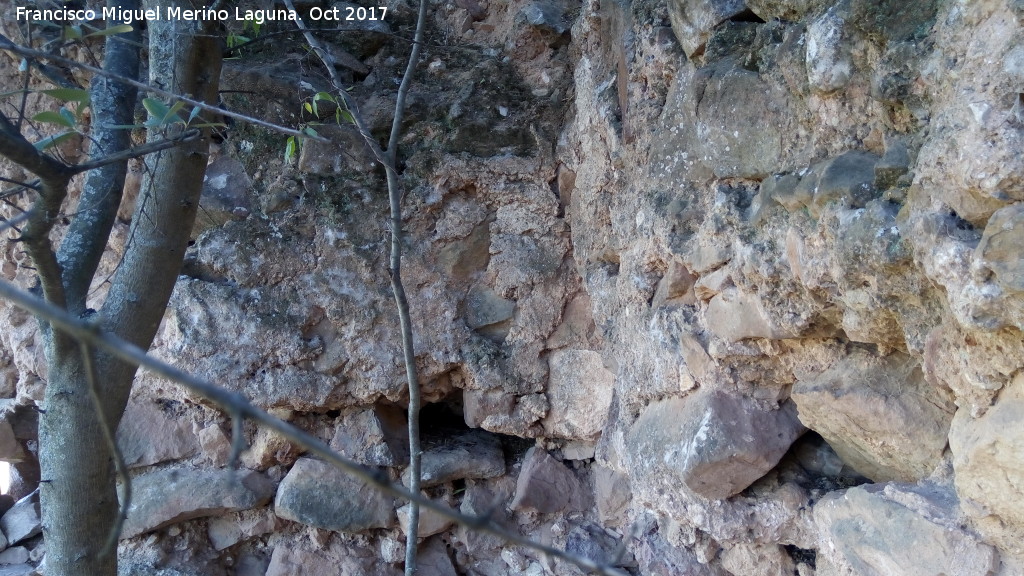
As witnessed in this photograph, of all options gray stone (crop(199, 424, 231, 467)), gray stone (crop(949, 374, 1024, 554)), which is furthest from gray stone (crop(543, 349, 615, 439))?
gray stone (crop(949, 374, 1024, 554))

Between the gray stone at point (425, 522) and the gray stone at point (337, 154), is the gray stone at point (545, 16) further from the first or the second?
the gray stone at point (425, 522)

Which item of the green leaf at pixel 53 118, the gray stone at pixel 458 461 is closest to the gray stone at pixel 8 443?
the gray stone at pixel 458 461

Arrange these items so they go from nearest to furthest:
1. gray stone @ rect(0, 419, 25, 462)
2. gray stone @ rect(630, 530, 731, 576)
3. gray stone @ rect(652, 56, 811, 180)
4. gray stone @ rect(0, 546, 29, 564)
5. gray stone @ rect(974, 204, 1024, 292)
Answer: gray stone @ rect(974, 204, 1024, 292), gray stone @ rect(652, 56, 811, 180), gray stone @ rect(630, 530, 731, 576), gray stone @ rect(0, 546, 29, 564), gray stone @ rect(0, 419, 25, 462)

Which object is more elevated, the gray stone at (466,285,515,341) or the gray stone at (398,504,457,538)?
the gray stone at (466,285,515,341)

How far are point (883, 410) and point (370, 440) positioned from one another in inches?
61.3

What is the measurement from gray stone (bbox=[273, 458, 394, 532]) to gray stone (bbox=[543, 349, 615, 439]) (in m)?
0.59

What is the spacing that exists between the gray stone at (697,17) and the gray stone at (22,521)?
8.73ft

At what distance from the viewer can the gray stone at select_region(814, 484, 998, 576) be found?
3.70 ft

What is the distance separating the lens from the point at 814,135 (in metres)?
1.29

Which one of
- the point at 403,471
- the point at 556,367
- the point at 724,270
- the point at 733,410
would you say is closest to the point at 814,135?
the point at 724,270

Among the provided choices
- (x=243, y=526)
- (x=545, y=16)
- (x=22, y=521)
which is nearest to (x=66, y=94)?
(x=545, y=16)

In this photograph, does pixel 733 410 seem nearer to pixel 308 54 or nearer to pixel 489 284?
pixel 489 284

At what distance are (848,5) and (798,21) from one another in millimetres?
174

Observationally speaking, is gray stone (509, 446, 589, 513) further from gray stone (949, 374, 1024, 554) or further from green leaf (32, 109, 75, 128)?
green leaf (32, 109, 75, 128)
